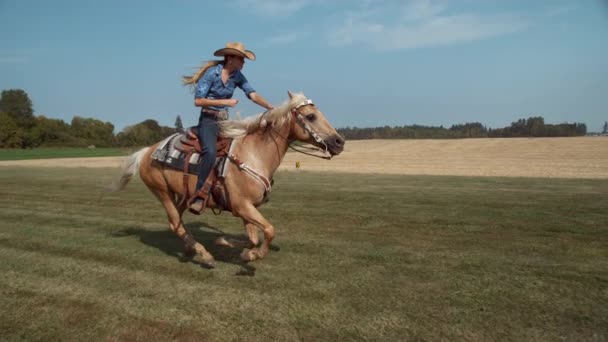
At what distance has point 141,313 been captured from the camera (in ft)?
15.6

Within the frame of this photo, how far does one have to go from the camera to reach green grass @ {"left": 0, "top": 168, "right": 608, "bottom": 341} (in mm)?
4328

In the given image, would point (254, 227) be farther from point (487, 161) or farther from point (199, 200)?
point (487, 161)

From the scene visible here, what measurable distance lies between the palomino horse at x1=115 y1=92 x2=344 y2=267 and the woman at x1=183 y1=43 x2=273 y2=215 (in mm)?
203

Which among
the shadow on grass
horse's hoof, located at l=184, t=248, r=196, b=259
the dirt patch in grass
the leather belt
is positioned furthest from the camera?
the dirt patch in grass

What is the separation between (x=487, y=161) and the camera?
35156 mm

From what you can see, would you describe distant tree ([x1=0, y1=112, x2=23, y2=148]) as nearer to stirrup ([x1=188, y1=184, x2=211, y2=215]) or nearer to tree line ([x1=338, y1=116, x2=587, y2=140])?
tree line ([x1=338, y1=116, x2=587, y2=140])

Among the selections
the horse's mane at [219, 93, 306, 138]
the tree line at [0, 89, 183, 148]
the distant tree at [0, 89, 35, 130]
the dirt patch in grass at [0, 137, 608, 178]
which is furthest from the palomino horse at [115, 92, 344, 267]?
the distant tree at [0, 89, 35, 130]

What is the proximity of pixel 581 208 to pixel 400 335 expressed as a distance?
9744 millimetres

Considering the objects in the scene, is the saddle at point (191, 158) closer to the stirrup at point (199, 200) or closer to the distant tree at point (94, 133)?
the stirrup at point (199, 200)

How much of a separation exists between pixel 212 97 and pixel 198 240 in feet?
10.7

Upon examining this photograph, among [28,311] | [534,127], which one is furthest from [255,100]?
[534,127]

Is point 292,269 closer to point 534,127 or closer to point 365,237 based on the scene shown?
point 365,237

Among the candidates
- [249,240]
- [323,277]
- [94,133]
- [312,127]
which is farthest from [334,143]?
[94,133]

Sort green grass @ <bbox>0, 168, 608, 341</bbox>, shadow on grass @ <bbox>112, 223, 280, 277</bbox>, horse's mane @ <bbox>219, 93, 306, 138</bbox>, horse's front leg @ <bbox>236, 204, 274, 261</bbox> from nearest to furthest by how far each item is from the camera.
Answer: green grass @ <bbox>0, 168, 608, 341</bbox>, horse's front leg @ <bbox>236, 204, 274, 261</bbox>, horse's mane @ <bbox>219, 93, 306, 138</bbox>, shadow on grass @ <bbox>112, 223, 280, 277</bbox>
